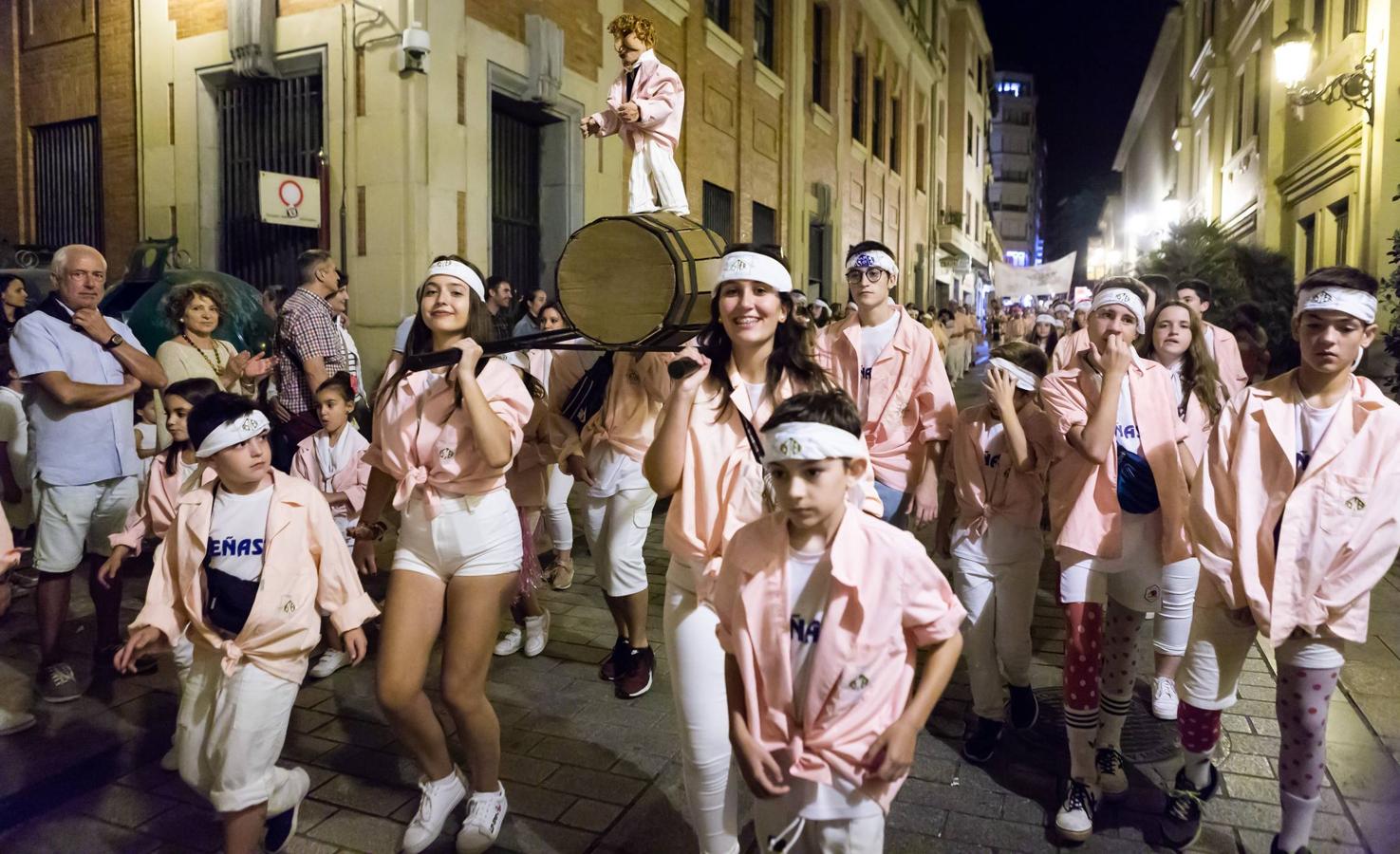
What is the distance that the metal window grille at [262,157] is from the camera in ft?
36.3

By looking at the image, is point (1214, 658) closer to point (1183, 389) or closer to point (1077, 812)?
point (1077, 812)

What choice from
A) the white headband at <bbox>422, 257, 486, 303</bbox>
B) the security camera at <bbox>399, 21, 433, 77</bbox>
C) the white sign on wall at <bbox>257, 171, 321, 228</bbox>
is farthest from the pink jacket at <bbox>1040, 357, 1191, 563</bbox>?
the white sign on wall at <bbox>257, 171, 321, 228</bbox>

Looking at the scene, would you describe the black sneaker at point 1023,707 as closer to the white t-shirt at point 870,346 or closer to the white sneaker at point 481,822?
the white t-shirt at point 870,346

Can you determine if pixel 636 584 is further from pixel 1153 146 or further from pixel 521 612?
pixel 1153 146

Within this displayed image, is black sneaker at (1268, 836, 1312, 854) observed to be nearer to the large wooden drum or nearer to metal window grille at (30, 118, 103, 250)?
the large wooden drum

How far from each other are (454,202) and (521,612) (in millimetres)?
6452

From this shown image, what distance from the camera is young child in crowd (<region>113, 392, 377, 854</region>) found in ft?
10.1

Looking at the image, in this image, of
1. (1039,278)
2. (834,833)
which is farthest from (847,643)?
(1039,278)

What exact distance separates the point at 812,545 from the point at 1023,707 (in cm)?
249

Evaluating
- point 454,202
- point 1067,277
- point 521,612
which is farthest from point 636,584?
point 1067,277

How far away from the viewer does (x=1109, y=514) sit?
3.71 meters

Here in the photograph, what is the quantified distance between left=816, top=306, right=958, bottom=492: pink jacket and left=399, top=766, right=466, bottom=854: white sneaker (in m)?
2.15

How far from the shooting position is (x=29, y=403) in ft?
16.0

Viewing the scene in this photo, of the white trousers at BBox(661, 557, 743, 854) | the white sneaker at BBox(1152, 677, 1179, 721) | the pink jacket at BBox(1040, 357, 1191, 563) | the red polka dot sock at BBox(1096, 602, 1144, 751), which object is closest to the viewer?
the white trousers at BBox(661, 557, 743, 854)
